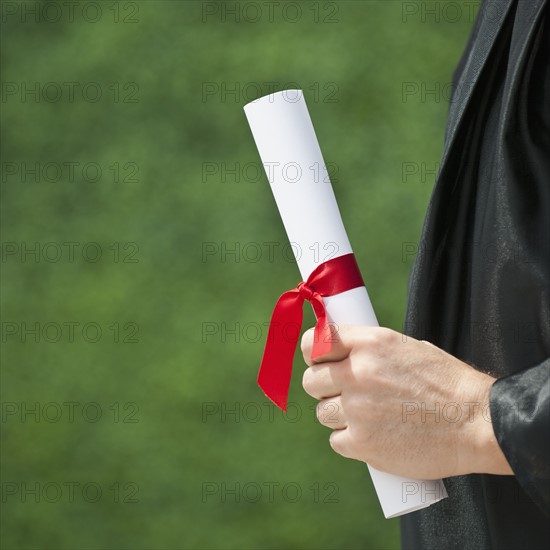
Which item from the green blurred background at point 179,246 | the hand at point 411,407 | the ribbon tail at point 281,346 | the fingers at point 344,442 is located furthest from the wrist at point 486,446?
the green blurred background at point 179,246

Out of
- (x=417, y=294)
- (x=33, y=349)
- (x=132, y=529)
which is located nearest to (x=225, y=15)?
(x=33, y=349)

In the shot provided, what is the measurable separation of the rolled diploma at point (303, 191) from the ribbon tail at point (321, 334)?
1 centimetres

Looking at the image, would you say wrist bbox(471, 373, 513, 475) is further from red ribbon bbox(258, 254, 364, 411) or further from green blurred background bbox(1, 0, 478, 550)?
green blurred background bbox(1, 0, 478, 550)

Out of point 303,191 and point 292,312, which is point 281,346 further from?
point 303,191

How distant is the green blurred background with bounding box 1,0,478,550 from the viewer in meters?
2.63

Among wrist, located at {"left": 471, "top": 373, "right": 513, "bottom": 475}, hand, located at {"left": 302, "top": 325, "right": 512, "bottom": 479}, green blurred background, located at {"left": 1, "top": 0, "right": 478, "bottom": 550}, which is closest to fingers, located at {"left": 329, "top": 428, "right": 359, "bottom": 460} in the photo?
hand, located at {"left": 302, "top": 325, "right": 512, "bottom": 479}

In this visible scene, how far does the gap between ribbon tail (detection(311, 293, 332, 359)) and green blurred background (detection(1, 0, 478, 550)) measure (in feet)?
5.76

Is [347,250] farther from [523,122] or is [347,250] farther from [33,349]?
[33,349]

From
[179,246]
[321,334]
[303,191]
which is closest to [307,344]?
[321,334]

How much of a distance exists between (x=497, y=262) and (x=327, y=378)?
0.60ft

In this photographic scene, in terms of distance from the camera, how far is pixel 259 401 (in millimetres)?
2658

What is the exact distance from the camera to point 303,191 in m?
0.89

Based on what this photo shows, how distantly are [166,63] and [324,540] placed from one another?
1503 mm

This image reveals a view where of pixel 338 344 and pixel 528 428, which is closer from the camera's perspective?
pixel 528 428
